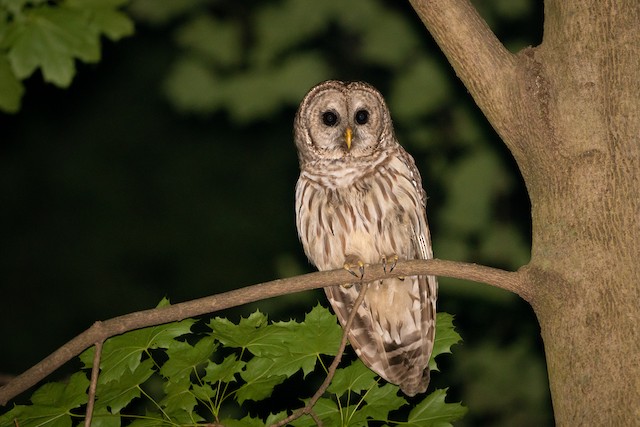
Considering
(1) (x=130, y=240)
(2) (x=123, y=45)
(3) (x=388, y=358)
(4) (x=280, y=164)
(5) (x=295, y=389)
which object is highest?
(2) (x=123, y=45)

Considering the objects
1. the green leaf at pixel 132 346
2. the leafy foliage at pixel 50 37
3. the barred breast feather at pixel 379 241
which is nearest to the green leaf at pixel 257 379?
the green leaf at pixel 132 346

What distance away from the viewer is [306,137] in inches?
161

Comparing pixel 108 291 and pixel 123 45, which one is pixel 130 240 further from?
pixel 123 45

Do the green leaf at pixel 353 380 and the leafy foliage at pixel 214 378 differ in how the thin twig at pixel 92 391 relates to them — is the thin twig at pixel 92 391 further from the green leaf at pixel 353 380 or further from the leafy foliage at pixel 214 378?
the green leaf at pixel 353 380

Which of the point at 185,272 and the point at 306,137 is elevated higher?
the point at 306,137

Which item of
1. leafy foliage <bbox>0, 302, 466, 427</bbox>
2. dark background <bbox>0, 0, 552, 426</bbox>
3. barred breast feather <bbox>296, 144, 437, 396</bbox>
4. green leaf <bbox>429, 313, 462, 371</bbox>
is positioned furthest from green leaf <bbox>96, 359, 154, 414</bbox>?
dark background <bbox>0, 0, 552, 426</bbox>

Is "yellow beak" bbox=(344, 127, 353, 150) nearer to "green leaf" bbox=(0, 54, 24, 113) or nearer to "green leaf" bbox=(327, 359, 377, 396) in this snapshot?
"green leaf" bbox=(327, 359, 377, 396)

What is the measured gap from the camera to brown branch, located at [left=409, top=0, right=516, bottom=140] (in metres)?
2.29

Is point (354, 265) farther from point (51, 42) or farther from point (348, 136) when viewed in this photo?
point (51, 42)

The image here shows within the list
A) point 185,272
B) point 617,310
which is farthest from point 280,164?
point 617,310

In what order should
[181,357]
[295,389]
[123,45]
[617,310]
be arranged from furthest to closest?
[123,45]
[295,389]
[181,357]
[617,310]

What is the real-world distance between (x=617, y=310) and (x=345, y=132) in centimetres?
208

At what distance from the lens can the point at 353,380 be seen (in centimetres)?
256

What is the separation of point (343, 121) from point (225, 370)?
1842 millimetres
